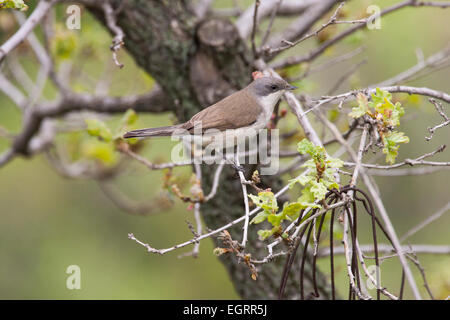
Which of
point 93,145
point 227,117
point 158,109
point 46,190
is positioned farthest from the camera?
point 46,190

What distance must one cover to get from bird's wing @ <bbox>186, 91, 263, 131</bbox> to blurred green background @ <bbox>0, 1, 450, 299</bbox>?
2072 mm

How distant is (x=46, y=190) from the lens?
5.94 m

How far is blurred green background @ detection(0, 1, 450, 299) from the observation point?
202 inches

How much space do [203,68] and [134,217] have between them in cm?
328

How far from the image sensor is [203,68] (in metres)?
2.97

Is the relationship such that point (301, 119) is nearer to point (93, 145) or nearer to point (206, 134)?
point (206, 134)

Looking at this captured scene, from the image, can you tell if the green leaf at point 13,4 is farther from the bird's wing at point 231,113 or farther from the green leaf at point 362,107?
the green leaf at point 362,107

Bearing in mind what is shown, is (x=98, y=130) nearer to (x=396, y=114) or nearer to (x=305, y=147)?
(x=305, y=147)

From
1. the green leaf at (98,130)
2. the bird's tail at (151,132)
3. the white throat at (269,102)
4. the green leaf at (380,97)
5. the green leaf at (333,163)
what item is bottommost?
the green leaf at (333,163)

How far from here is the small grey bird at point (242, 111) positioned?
8.70ft

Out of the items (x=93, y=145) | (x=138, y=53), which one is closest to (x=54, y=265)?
(x=93, y=145)

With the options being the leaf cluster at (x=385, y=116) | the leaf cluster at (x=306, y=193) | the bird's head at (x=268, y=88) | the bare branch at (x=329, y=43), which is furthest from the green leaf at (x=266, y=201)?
the bare branch at (x=329, y=43)
